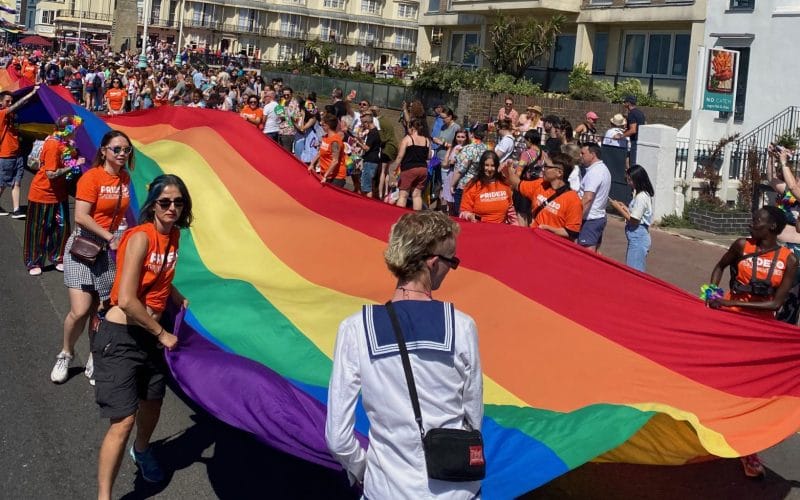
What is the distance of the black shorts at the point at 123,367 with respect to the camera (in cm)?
500

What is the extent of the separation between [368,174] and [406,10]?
80966 millimetres

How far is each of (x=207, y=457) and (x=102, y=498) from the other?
118 centimetres

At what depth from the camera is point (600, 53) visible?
32625 millimetres

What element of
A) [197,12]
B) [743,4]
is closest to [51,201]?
[743,4]

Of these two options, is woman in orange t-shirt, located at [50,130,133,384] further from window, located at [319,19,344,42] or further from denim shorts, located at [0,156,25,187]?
window, located at [319,19,344,42]

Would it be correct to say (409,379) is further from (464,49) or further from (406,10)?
(406,10)

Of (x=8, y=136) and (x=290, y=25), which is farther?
(x=290, y=25)

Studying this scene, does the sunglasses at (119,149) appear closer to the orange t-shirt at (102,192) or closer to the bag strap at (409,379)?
the orange t-shirt at (102,192)

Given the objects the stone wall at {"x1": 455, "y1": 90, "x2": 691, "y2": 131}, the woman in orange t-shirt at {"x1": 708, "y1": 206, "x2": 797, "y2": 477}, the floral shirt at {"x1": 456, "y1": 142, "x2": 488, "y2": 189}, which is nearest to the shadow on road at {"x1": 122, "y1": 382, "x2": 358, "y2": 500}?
the woman in orange t-shirt at {"x1": 708, "y1": 206, "x2": 797, "y2": 477}

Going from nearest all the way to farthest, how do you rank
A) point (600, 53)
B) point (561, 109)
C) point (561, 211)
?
point (561, 211), point (561, 109), point (600, 53)

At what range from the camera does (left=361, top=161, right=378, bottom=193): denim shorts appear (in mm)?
16047

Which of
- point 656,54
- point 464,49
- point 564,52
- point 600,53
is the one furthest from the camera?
point 464,49

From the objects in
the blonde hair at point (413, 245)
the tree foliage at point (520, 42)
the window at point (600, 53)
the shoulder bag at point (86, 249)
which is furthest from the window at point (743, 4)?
the blonde hair at point (413, 245)

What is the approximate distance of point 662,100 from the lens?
94.9 ft
